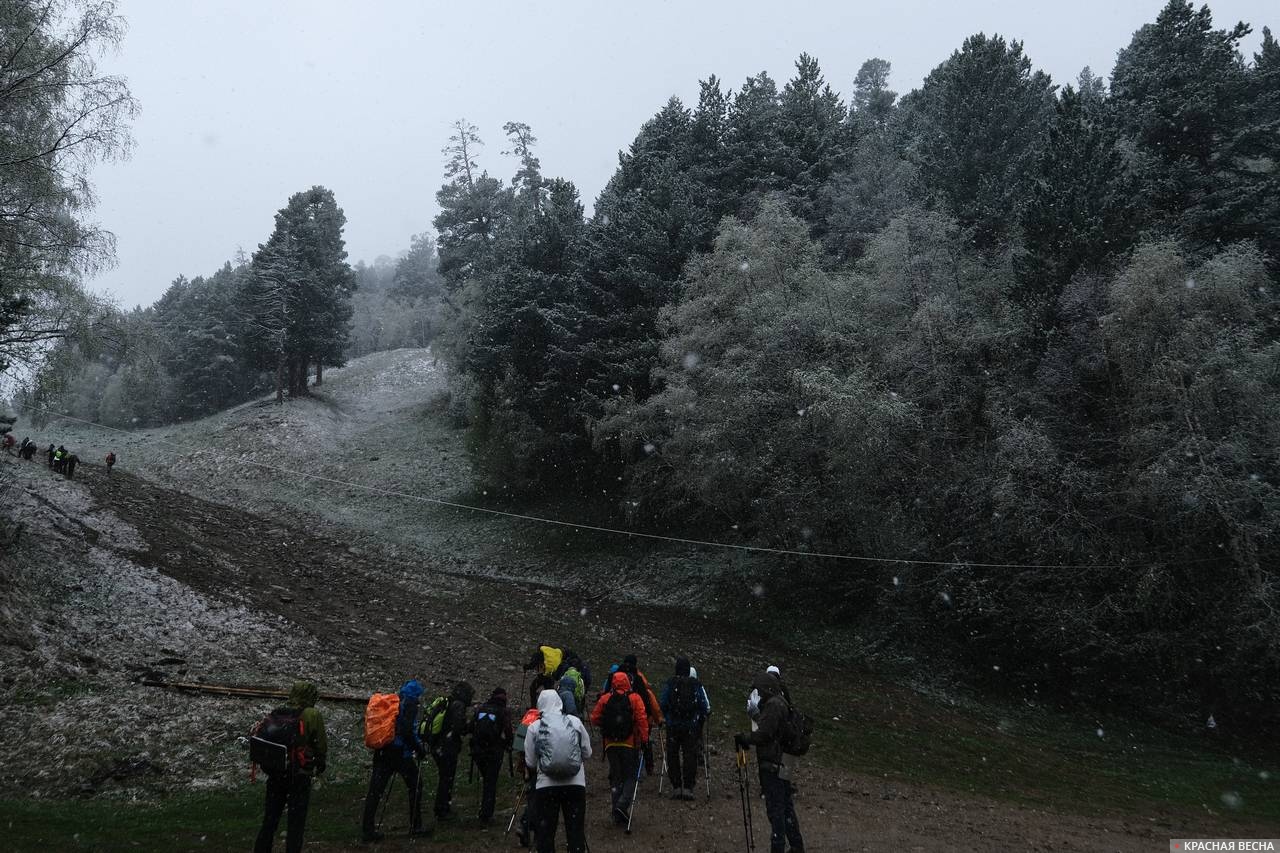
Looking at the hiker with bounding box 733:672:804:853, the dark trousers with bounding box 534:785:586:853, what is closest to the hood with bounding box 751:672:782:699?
the hiker with bounding box 733:672:804:853

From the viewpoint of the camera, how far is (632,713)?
27.2 ft

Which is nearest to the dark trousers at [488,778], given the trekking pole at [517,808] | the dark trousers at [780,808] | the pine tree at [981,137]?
the trekking pole at [517,808]

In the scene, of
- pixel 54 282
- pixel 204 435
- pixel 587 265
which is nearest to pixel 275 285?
pixel 204 435

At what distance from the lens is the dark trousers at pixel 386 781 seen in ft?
25.6

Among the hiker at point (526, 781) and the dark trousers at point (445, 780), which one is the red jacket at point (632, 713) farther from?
the dark trousers at point (445, 780)

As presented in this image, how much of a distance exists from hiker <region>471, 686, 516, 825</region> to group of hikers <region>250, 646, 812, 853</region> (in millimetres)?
11

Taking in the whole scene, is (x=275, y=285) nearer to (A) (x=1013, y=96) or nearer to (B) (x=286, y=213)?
(B) (x=286, y=213)

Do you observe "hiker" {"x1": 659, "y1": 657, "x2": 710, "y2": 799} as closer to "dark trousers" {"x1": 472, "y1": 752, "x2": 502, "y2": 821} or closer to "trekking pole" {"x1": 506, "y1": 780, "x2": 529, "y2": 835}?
"trekking pole" {"x1": 506, "y1": 780, "x2": 529, "y2": 835}

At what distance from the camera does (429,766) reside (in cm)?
1071

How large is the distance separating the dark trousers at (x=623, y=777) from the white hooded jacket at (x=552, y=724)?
1734 millimetres

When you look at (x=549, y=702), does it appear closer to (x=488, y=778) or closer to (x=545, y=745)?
(x=545, y=745)

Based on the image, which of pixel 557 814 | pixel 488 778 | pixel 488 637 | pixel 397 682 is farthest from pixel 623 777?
pixel 488 637

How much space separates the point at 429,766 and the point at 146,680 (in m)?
5.28

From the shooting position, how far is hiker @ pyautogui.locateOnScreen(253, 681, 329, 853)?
696 centimetres
